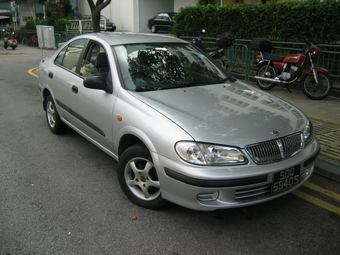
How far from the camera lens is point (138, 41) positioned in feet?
14.3

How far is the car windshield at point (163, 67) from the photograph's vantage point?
387 centimetres

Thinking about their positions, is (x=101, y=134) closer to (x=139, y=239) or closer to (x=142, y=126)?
(x=142, y=126)

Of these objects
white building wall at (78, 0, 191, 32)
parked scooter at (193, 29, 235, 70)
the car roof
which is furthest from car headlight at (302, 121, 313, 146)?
white building wall at (78, 0, 191, 32)

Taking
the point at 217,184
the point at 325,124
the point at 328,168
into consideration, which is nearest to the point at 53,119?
the point at 217,184

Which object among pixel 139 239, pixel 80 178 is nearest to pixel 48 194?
pixel 80 178

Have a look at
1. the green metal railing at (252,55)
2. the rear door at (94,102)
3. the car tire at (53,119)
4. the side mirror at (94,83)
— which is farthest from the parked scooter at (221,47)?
the side mirror at (94,83)

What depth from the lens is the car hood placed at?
2.98m

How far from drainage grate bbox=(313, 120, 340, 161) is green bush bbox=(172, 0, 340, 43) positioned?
11.1 feet

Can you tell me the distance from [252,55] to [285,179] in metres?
6.68

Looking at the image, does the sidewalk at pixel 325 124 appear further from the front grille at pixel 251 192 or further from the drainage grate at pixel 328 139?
the front grille at pixel 251 192

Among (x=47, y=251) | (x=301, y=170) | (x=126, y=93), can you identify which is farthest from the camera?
(x=126, y=93)

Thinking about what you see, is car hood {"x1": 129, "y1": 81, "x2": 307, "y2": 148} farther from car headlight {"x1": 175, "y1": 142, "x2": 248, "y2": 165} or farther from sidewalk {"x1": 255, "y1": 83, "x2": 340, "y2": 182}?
sidewalk {"x1": 255, "y1": 83, "x2": 340, "y2": 182}

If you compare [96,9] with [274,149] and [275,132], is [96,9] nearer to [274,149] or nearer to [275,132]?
[275,132]

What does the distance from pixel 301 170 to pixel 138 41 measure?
246cm
